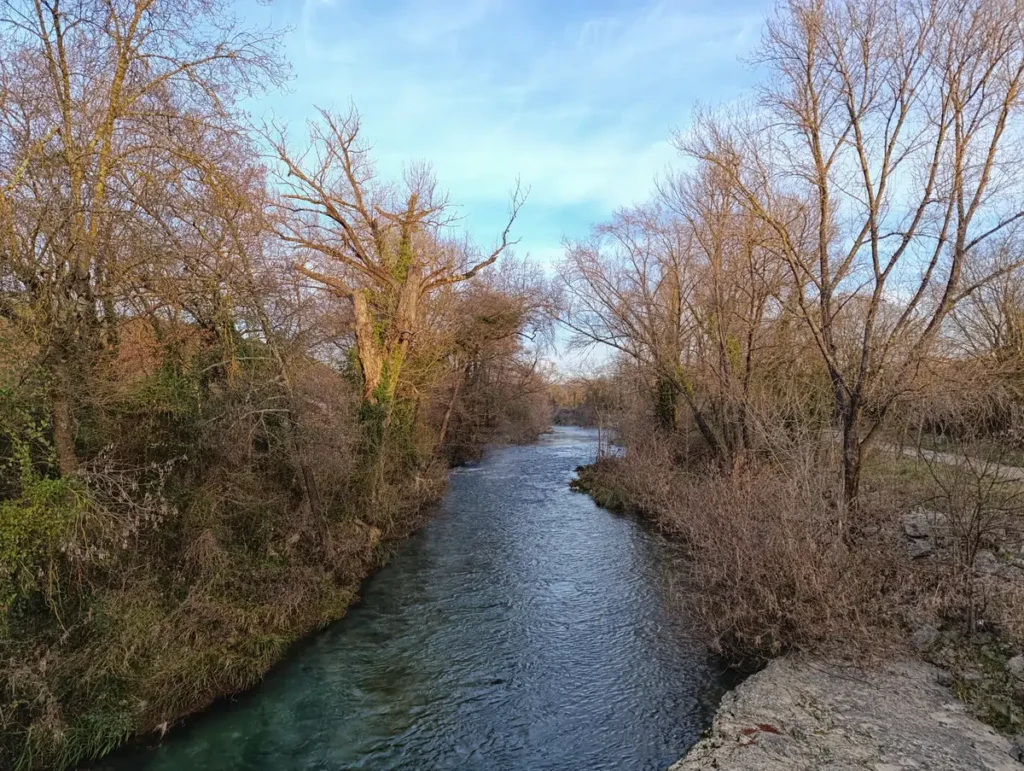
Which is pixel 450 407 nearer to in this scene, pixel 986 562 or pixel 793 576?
pixel 793 576

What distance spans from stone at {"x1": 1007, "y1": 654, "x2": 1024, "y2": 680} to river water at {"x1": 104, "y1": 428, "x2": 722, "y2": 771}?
9.41 feet

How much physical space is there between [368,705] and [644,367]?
14.3m

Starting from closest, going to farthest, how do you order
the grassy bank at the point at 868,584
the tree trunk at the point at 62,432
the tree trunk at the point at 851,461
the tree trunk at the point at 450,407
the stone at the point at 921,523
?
the tree trunk at the point at 62,432
the grassy bank at the point at 868,584
the stone at the point at 921,523
the tree trunk at the point at 851,461
the tree trunk at the point at 450,407

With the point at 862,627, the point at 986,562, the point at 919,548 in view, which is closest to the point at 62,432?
the point at 862,627

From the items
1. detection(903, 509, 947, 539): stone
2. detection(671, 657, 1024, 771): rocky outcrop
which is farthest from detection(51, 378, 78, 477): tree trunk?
detection(903, 509, 947, 539): stone

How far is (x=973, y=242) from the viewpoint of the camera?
793 centimetres

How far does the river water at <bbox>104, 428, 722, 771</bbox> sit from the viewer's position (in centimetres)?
581

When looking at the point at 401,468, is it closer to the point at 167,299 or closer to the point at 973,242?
the point at 167,299

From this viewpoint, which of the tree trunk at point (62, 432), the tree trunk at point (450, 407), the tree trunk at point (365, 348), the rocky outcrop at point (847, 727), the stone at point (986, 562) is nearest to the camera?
the rocky outcrop at point (847, 727)

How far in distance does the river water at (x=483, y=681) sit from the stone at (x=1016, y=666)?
2.87m

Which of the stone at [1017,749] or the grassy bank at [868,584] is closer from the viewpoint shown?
the stone at [1017,749]

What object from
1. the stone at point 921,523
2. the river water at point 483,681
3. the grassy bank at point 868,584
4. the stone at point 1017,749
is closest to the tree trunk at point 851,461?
the grassy bank at point 868,584

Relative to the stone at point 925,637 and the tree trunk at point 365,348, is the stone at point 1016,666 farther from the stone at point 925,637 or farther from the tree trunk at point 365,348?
the tree trunk at point 365,348

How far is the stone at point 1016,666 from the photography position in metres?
5.88
